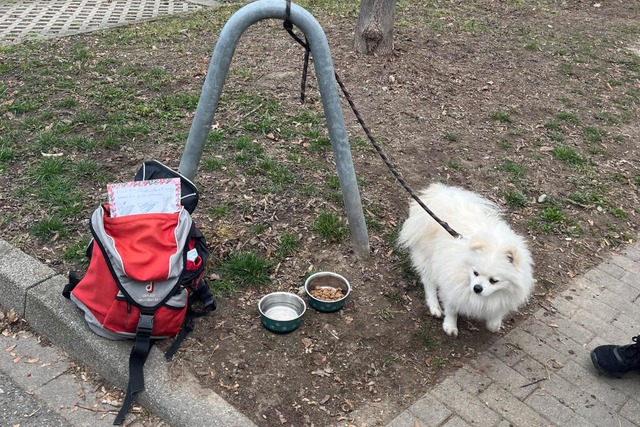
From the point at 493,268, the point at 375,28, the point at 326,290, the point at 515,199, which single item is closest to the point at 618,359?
the point at 493,268

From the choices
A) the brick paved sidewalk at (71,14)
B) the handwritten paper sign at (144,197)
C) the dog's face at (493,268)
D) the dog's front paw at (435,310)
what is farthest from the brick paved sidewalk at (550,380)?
the brick paved sidewalk at (71,14)

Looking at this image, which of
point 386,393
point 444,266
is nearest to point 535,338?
point 444,266

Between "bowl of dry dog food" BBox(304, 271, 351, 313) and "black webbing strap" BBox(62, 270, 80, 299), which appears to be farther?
"bowl of dry dog food" BBox(304, 271, 351, 313)

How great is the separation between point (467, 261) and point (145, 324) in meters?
1.78

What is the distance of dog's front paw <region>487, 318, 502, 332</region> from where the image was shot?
335cm

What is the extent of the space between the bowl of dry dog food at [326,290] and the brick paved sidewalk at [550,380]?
0.73 m

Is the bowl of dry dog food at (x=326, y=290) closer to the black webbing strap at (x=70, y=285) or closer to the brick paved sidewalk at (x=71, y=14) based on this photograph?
the black webbing strap at (x=70, y=285)

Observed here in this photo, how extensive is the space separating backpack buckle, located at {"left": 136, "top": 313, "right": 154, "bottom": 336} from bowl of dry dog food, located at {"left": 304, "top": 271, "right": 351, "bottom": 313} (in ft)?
3.05

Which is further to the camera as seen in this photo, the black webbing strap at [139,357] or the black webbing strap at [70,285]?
the black webbing strap at [70,285]

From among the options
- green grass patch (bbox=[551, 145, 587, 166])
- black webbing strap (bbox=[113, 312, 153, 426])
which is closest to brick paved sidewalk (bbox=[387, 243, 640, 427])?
black webbing strap (bbox=[113, 312, 153, 426])

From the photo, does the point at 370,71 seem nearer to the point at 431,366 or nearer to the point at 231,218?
the point at 231,218

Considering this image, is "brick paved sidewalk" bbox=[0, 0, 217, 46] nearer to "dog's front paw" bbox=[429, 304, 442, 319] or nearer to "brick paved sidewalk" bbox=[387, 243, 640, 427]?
"dog's front paw" bbox=[429, 304, 442, 319]

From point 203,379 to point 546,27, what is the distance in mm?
8446

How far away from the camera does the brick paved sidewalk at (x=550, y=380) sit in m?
2.87
